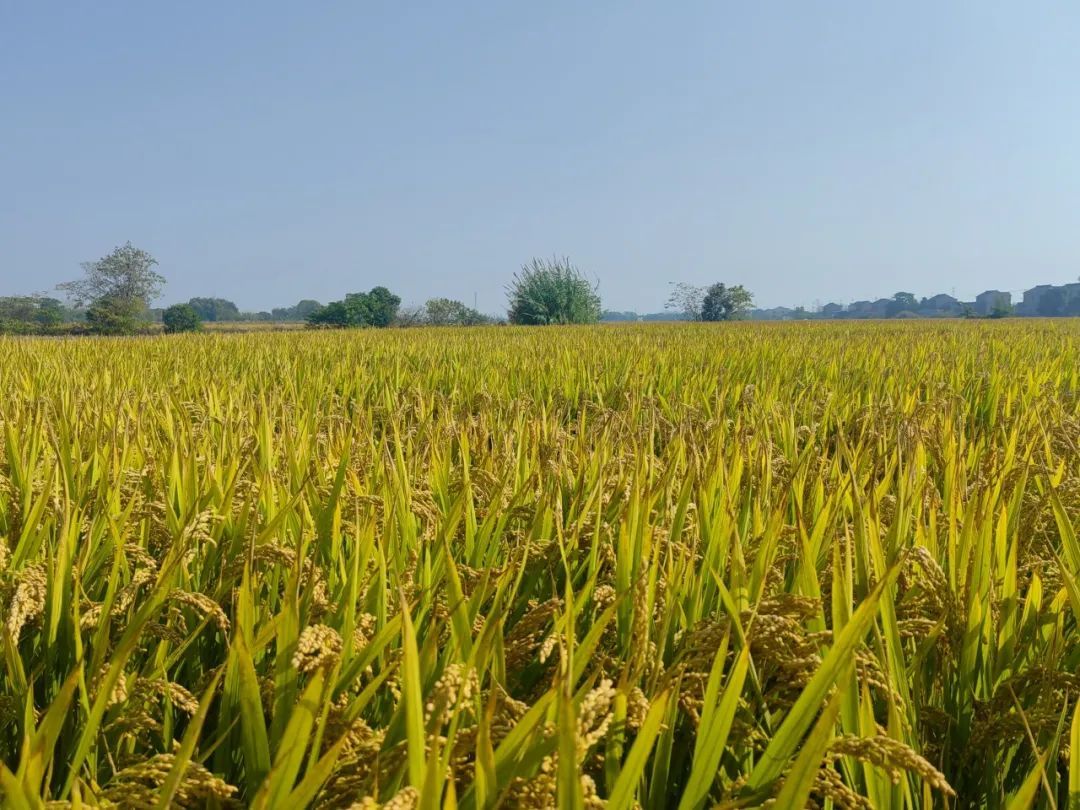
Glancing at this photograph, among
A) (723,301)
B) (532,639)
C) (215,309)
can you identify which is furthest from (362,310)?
(215,309)

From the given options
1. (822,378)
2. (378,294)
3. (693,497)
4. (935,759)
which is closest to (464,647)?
(935,759)

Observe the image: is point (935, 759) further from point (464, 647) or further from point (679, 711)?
point (464, 647)

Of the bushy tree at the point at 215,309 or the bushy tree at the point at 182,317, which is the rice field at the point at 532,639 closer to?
the bushy tree at the point at 182,317

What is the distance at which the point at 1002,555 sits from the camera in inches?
42.8

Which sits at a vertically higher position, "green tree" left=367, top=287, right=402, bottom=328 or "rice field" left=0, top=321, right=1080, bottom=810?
"green tree" left=367, top=287, right=402, bottom=328

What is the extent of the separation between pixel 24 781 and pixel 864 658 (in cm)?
76

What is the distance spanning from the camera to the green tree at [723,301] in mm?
67750

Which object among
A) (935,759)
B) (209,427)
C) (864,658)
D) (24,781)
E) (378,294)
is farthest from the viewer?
(378,294)

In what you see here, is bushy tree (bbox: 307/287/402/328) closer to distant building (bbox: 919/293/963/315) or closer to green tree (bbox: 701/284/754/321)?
green tree (bbox: 701/284/754/321)

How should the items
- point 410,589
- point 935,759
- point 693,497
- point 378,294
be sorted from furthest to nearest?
point 378,294 → point 693,497 → point 410,589 → point 935,759

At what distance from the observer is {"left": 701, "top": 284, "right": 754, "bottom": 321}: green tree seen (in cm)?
6775

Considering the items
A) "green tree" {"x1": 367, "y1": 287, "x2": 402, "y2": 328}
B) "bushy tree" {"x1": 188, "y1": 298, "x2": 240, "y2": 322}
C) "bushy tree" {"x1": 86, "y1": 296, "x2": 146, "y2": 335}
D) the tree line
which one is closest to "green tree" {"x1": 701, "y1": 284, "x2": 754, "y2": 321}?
the tree line

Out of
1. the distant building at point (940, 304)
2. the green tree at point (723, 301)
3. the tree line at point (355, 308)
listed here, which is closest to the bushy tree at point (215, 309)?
the tree line at point (355, 308)

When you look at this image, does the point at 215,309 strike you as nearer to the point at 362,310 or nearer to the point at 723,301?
the point at 362,310
